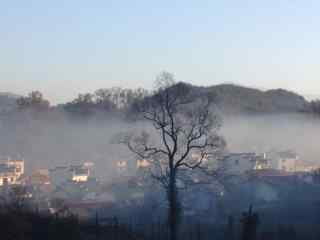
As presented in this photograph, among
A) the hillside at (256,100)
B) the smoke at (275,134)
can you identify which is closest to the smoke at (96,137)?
the smoke at (275,134)

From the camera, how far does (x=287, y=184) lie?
2180cm

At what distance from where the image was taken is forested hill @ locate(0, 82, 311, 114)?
4938cm

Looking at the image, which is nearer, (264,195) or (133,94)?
(264,195)

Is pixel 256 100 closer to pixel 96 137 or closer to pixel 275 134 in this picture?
pixel 275 134

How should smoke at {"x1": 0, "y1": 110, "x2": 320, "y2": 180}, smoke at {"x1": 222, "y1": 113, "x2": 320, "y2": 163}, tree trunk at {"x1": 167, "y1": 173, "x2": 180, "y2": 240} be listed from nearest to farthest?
tree trunk at {"x1": 167, "y1": 173, "x2": 180, "y2": 240} → smoke at {"x1": 0, "y1": 110, "x2": 320, "y2": 180} → smoke at {"x1": 222, "y1": 113, "x2": 320, "y2": 163}

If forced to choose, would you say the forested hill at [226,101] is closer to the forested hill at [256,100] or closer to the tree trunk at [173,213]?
the forested hill at [256,100]

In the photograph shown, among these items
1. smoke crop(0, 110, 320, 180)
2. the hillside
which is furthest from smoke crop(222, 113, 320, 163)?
the hillside

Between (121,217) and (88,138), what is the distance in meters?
26.4

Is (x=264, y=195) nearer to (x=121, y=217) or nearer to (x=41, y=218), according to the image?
(x=121, y=217)

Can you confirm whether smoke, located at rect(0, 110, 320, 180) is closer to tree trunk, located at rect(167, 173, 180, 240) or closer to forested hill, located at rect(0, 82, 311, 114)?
forested hill, located at rect(0, 82, 311, 114)

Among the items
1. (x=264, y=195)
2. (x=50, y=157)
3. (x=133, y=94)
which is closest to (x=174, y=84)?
(x=264, y=195)

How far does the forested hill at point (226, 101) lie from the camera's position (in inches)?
1944

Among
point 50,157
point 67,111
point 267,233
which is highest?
point 67,111

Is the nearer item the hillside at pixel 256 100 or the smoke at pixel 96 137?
the smoke at pixel 96 137
